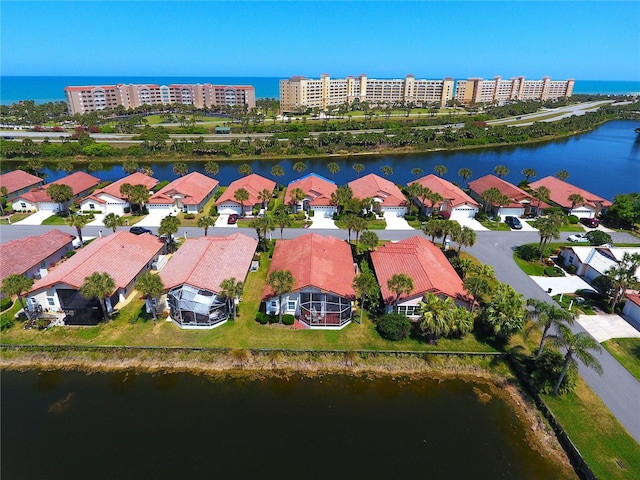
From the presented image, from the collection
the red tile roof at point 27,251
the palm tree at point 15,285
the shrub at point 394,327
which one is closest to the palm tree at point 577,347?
the shrub at point 394,327

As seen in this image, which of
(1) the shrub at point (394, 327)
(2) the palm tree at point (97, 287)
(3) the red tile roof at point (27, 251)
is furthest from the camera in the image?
(3) the red tile roof at point (27, 251)

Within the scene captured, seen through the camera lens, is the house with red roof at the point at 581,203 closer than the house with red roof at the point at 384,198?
Yes

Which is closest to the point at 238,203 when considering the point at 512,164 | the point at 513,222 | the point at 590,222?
the point at 513,222

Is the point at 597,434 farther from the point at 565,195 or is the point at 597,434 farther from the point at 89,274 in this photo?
the point at 565,195

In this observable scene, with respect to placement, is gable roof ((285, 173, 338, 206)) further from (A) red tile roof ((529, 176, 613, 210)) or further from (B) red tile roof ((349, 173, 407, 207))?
(A) red tile roof ((529, 176, 613, 210))

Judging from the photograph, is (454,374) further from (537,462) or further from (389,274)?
(389,274)

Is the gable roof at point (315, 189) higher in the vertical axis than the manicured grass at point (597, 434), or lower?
higher

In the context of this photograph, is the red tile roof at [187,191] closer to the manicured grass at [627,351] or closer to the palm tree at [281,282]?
the palm tree at [281,282]
